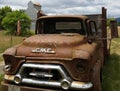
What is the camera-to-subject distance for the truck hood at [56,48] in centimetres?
589

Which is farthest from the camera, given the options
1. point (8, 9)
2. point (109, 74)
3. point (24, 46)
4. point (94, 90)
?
point (8, 9)

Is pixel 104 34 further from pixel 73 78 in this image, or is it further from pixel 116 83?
pixel 73 78

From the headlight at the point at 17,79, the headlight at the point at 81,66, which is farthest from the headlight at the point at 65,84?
the headlight at the point at 17,79

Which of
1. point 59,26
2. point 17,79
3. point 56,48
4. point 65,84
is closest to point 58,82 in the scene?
point 65,84

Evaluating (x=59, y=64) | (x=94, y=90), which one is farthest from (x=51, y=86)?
(x=94, y=90)

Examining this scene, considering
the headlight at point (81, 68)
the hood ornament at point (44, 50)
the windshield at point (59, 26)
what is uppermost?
the windshield at point (59, 26)

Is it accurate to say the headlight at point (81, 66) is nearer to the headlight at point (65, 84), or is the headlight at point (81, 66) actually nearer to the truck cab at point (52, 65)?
the truck cab at point (52, 65)

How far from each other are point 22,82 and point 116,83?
3.73 meters

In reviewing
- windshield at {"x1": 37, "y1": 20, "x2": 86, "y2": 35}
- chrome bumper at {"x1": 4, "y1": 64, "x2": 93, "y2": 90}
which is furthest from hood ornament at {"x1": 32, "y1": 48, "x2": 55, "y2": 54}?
windshield at {"x1": 37, "y1": 20, "x2": 86, "y2": 35}

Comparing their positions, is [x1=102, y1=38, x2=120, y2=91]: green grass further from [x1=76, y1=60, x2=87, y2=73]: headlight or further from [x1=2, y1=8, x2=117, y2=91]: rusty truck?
[x1=76, y1=60, x2=87, y2=73]: headlight

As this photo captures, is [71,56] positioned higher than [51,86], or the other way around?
[71,56]

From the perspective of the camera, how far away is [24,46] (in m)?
6.43

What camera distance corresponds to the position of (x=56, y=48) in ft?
20.0

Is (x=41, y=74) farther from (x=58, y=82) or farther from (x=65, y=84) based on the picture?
(x=65, y=84)
